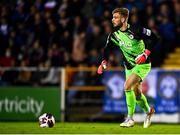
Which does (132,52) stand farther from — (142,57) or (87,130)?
(87,130)

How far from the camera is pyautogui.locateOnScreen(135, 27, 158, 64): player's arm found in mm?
A: 12984

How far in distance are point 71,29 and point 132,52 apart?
7.82 m

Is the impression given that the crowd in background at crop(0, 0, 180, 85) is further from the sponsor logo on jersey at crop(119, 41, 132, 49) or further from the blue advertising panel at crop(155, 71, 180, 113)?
the sponsor logo on jersey at crop(119, 41, 132, 49)

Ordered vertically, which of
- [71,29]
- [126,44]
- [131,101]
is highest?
[71,29]

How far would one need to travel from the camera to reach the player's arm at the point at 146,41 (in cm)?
1298

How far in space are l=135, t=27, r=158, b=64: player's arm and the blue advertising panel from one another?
5201mm

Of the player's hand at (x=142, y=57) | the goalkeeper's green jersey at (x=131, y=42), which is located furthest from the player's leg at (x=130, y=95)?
the player's hand at (x=142, y=57)

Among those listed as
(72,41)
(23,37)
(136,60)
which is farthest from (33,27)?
(136,60)

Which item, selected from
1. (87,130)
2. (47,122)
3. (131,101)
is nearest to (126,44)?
(131,101)

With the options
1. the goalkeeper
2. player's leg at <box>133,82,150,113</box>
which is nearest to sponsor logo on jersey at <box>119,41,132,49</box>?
the goalkeeper

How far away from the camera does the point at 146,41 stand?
13.4 meters

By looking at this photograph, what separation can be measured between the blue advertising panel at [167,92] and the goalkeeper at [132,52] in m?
4.58

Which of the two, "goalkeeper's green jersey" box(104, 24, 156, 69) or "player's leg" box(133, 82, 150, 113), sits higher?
"goalkeeper's green jersey" box(104, 24, 156, 69)

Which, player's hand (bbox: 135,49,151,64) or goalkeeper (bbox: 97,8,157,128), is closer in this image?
player's hand (bbox: 135,49,151,64)
